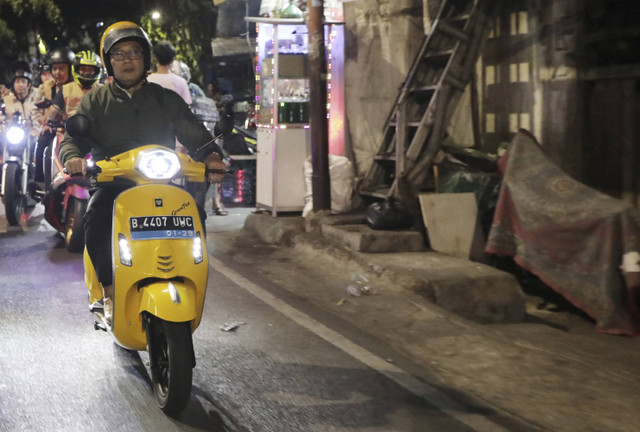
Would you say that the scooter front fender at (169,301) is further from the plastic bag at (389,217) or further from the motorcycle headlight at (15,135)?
the motorcycle headlight at (15,135)

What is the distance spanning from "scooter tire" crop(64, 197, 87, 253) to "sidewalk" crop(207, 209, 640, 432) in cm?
168

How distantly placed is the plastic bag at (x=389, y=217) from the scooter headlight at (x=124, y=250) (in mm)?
4963

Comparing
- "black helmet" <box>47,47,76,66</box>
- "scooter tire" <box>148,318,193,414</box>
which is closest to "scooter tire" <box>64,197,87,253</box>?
"black helmet" <box>47,47,76,66</box>

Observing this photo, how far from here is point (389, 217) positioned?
9312mm

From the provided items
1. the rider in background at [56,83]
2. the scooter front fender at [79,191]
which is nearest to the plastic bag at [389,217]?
the scooter front fender at [79,191]

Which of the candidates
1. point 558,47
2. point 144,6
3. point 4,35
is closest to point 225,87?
point 144,6

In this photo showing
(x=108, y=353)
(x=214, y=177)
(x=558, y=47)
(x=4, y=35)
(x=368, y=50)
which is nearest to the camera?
(x=214, y=177)

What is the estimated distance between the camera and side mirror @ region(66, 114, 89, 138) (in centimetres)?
475

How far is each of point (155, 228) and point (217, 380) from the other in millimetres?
1139

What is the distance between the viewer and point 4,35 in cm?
2709

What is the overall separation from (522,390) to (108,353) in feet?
8.92

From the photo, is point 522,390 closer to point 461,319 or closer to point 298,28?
point 461,319

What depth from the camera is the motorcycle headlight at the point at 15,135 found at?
1170 centimetres

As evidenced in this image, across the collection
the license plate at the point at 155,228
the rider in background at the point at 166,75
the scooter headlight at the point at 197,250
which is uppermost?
the rider in background at the point at 166,75
